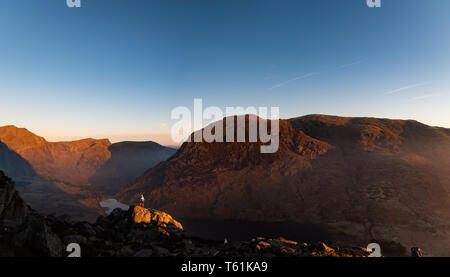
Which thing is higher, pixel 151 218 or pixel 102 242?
pixel 102 242

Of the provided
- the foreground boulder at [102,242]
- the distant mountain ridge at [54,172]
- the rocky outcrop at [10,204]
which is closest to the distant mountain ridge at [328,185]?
the foreground boulder at [102,242]

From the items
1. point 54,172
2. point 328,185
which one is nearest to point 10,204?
point 328,185

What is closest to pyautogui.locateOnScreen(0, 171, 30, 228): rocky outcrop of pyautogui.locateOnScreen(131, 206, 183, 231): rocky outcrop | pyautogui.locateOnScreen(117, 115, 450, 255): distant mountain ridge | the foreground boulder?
the foreground boulder

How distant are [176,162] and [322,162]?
6399 centimetres

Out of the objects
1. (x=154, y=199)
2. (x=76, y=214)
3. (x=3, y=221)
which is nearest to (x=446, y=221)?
(x=3, y=221)

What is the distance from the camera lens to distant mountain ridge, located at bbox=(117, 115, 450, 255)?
2170 inches

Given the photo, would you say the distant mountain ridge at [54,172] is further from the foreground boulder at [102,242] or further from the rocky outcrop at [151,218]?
the foreground boulder at [102,242]

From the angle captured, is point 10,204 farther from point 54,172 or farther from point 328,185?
point 54,172

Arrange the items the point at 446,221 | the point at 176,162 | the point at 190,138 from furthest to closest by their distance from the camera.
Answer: the point at 190,138, the point at 176,162, the point at 446,221

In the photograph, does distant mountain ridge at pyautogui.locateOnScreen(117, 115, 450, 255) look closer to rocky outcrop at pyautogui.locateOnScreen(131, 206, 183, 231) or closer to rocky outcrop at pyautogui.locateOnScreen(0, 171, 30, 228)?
rocky outcrop at pyautogui.locateOnScreen(131, 206, 183, 231)

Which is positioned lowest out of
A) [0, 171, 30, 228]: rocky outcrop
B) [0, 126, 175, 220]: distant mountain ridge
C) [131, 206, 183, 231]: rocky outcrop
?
[0, 126, 175, 220]: distant mountain ridge

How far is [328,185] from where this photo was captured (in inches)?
2891

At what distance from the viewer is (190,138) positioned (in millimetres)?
109438
